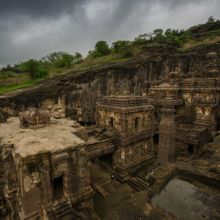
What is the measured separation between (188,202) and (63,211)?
5871 millimetres

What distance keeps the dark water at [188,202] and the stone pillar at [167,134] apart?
9.53 metres

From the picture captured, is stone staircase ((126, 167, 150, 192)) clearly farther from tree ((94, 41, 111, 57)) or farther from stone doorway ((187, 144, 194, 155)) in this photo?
tree ((94, 41, 111, 57))

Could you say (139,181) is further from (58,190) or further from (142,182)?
(58,190)

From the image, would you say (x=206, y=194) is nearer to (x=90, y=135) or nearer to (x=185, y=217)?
(x=185, y=217)

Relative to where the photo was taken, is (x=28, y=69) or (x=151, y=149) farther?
(x=28, y=69)

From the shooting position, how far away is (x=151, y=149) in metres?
17.0

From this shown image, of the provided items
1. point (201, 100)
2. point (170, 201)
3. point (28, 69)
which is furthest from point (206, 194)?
point (28, 69)

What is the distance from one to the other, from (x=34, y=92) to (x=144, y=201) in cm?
1950

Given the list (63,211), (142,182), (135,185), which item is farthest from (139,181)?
(63,211)

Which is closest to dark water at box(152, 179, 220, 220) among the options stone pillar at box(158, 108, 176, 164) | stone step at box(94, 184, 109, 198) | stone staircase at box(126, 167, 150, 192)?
stone step at box(94, 184, 109, 198)

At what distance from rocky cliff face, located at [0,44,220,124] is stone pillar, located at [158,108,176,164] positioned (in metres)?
8.62

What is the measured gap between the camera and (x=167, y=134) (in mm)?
14297

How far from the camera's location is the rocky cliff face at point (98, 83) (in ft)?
65.7

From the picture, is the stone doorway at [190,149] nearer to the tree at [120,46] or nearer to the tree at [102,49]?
the tree at [120,46]
